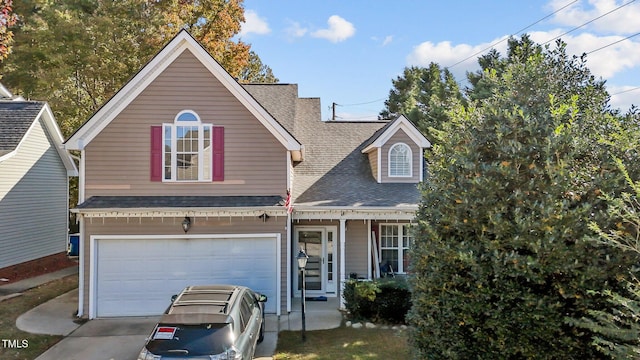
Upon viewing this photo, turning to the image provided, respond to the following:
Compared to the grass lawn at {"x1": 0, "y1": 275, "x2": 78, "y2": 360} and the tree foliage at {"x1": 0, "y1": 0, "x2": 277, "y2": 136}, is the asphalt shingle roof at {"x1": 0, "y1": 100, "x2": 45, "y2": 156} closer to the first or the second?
the tree foliage at {"x1": 0, "y1": 0, "x2": 277, "y2": 136}

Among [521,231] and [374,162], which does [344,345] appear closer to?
[521,231]

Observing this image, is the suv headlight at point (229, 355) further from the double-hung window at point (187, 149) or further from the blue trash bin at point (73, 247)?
the blue trash bin at point (73, 247)

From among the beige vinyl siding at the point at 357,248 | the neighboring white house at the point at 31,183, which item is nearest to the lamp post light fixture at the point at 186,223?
the beige vinyl siding at the point at 357,248

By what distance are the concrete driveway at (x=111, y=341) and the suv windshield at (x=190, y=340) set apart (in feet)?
7.88

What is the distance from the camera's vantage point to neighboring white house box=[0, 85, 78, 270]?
53.6 ft

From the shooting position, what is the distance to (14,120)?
57.1 feet

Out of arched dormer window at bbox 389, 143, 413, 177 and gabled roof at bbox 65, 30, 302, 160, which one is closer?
gabled roof at bbox 65, 30, 302, 160

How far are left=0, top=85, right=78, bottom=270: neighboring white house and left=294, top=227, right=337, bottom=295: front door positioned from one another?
38.0 ft

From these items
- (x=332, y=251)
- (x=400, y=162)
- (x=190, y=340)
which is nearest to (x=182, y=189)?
(x=332, y=251)

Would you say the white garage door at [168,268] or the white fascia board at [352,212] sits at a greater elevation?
the white fascia board at [352,212]

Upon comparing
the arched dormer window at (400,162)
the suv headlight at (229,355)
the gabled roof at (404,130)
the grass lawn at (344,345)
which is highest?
the gabled roof at (404,130)

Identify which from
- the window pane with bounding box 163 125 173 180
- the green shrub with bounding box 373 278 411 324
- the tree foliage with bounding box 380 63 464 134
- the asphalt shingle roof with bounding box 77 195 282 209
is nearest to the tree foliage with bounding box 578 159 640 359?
the green shrub with bounding box 373 278 411 324

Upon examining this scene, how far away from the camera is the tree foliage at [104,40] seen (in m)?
21.0

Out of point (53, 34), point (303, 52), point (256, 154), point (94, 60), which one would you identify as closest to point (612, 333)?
point (256, 154)
